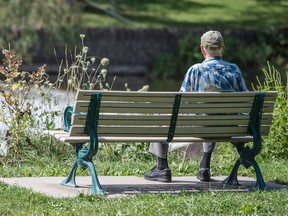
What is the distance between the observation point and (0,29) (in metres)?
30.5

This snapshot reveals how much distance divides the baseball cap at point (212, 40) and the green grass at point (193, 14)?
27.3 metres

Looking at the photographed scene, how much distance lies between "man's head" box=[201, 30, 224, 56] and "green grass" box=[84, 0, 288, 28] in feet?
89.4

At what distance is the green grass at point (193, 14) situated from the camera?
36625 mm

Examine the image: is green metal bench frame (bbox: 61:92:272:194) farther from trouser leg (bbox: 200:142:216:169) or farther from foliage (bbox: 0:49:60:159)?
foliage (bbox: 0:49:60:159)

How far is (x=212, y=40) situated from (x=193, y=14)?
3035 cm

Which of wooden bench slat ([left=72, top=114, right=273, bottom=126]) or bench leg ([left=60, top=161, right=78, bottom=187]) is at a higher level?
wooden bench slat ([left=72, top=114, right=273, bottom=126])

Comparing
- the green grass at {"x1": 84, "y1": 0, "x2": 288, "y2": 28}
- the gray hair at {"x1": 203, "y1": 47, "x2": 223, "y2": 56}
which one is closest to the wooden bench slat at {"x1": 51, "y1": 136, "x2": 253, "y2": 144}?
the gray hair at {"x1": 203, "y1": 47, "x2": 223, "y2": 56}

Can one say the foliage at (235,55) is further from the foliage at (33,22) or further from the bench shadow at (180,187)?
the bench shadow at (180,187)

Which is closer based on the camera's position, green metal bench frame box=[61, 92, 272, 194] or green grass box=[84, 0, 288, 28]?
green metal bench frame box=[61, 92, 272, 194]

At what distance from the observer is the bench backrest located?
7.59 metres

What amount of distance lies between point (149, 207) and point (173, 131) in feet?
4.01

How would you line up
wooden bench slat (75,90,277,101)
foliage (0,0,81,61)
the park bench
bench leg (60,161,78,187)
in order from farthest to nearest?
foliage (0,0,81,61), bench leg (60,161,78,187), the park bench, wooden bench slat (75,90,277,101)

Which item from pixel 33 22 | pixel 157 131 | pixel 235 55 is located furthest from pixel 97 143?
pixel 235 55

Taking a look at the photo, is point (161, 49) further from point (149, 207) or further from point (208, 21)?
point (149, 207)
